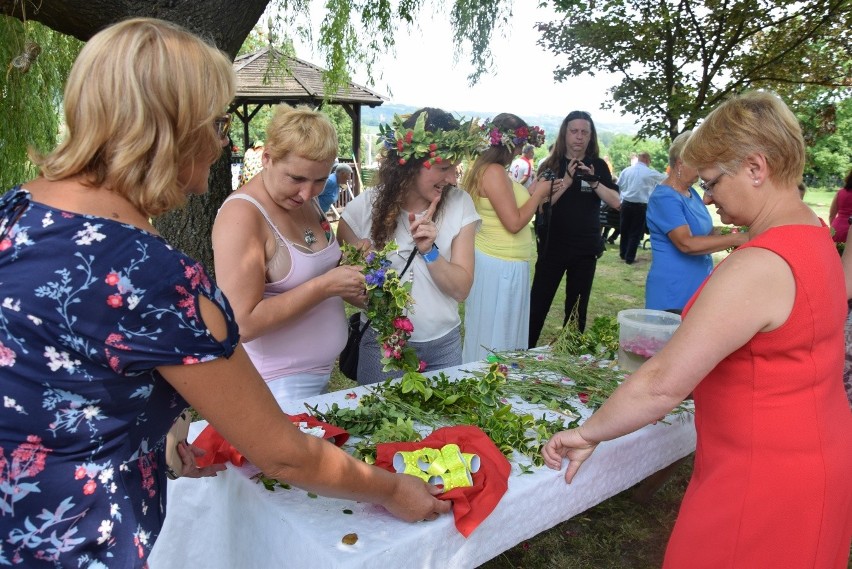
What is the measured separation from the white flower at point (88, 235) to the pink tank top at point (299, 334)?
1165 mm

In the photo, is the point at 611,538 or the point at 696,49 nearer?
the point at 611,538

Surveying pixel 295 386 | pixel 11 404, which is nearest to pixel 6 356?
pixel 11 404

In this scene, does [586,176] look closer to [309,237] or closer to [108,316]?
[309,237]

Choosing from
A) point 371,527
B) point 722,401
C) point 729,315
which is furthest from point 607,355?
point 371,527

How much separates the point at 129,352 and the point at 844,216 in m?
6.55

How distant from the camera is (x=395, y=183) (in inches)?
104

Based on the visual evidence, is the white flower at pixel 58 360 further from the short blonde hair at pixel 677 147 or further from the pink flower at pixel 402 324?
the short blonde hair at pixel 677 147

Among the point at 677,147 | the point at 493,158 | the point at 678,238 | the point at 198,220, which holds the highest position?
the point at 677,147

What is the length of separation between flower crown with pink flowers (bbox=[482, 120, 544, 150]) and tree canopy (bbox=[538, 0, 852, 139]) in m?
1.94

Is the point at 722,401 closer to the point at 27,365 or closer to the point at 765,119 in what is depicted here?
the point at 765,119

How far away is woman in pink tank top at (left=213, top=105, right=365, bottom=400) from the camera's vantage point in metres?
1.95

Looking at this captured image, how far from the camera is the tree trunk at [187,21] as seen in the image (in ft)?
10.2

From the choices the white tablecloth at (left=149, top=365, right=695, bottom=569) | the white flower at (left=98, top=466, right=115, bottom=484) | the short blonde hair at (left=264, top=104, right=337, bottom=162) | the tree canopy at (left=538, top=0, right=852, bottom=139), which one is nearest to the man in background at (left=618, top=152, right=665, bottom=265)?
the tree canopy at (left=538, top=0, right=852, bottom=139)

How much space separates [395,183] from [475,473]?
1440 mm
